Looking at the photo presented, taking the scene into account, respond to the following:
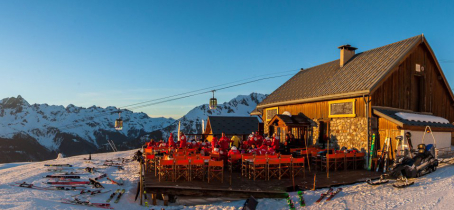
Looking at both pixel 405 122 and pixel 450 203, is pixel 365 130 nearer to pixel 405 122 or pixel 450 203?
pixel 405 122

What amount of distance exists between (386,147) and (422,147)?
232 centimetres

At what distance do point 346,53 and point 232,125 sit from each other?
55.5ft

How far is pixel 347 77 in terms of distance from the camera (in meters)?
18.2

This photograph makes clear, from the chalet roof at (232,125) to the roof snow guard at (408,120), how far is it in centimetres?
1973

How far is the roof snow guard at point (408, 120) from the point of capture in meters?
14.3

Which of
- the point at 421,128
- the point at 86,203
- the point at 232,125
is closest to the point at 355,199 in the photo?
the point at 421,128

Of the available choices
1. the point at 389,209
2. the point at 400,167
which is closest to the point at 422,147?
the point at 400,167

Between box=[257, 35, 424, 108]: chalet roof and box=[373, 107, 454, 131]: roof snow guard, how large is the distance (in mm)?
1426

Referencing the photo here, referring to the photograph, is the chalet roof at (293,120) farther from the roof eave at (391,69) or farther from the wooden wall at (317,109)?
the roof eave at (391,69)

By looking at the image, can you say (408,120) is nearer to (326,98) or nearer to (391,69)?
(391,69)

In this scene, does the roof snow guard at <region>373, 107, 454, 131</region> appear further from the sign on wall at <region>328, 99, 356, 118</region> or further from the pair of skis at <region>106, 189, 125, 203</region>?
the pair of skis at <region>106, 189, 125, 203</region>

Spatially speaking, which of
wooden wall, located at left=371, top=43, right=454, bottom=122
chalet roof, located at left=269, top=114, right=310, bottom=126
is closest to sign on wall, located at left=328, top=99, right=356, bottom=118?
wooden wall, located at left=371, top=43, right=454, bottom=122

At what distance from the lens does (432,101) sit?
61.2 feet

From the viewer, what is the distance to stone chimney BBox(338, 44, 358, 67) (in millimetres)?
20984
